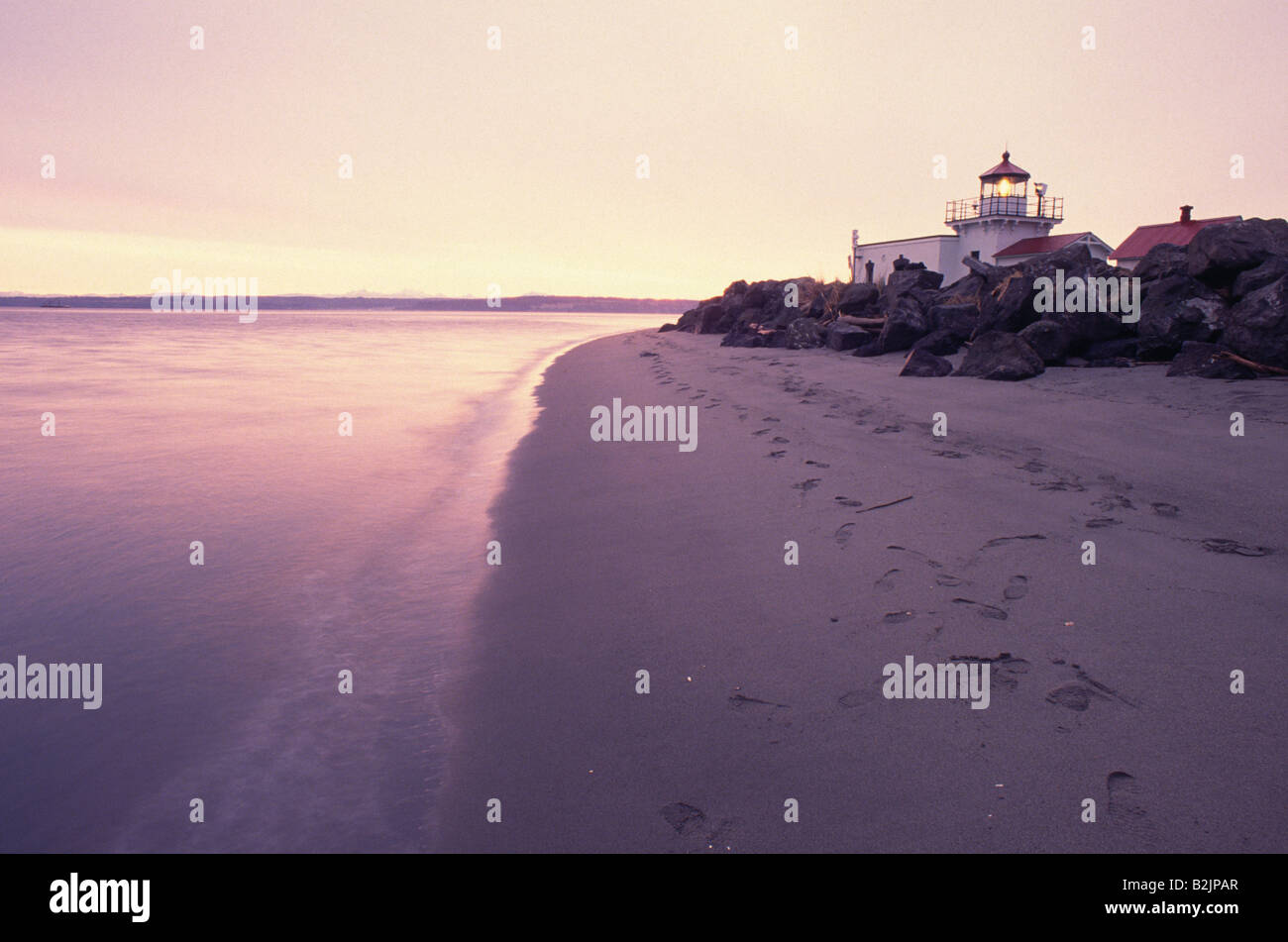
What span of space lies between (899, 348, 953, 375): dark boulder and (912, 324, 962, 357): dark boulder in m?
1.40

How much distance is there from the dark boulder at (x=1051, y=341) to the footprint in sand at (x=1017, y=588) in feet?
28.5

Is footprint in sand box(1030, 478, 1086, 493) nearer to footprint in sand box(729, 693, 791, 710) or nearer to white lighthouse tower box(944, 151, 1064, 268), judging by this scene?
footprint in sand box(729, 693, 791, 710)

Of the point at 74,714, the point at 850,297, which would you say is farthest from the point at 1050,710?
the point at 850,297

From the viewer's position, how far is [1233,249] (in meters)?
11.1

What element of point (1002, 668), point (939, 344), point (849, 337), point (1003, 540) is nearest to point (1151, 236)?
point (849, 337)

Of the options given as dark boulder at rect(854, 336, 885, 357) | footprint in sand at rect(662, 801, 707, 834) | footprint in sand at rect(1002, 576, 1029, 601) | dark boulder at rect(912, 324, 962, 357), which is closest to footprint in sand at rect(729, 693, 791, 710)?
footprint in sand at rect(662, 801, 707, 834)

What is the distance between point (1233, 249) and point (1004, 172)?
1551 inches

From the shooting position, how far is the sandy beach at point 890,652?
8.05 feet

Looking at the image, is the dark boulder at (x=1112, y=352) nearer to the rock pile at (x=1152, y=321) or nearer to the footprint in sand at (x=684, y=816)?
the rock pile at (x=1152, y=321)

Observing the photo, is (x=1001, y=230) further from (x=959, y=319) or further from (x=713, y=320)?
(x=959, y=319)

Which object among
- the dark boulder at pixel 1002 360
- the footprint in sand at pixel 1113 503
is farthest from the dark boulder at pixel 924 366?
the footprint in sand at pixel 1113 503

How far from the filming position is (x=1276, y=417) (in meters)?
7.29

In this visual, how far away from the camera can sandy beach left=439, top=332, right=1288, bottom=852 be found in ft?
8.05
